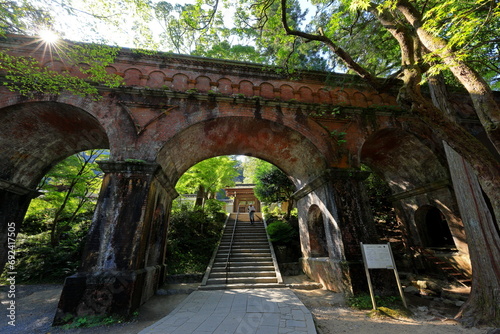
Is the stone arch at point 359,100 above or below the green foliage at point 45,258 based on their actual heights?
above

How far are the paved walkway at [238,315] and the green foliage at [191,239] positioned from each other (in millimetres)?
3630

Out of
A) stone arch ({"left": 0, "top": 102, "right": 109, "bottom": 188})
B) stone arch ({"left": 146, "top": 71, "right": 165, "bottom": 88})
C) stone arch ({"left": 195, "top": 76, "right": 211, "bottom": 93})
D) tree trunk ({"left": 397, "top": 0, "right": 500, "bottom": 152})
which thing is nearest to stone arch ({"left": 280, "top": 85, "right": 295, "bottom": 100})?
stone arch ({"left": 195, "top": 76, "right": 211, "bottom": 93})

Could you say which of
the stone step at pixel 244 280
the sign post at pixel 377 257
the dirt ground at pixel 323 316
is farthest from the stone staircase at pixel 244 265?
the sign post at pixel 377 257

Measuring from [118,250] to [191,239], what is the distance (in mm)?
6620

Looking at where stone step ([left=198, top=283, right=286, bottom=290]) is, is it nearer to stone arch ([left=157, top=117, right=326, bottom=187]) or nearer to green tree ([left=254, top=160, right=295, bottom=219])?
stone arch ([left=157, top=117, right=326, bottom=187])

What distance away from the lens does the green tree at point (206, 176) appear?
12375 mm

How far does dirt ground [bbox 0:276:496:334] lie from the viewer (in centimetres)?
398

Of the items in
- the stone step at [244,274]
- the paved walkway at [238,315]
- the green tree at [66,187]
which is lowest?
the paved walkway at [238,315]

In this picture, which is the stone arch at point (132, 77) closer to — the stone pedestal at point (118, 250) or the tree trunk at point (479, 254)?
the stone pedestal at point (118, 250)

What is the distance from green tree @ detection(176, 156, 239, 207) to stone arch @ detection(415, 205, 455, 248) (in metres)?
10.5

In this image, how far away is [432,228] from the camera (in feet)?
31.8

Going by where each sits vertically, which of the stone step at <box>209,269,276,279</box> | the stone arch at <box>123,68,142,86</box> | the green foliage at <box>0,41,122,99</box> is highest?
the stone arch at <box>123,68,142,86</box>

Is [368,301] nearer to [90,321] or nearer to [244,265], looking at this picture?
[244,265]

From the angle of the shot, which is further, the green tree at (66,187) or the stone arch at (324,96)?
the green tree at (66,187)
